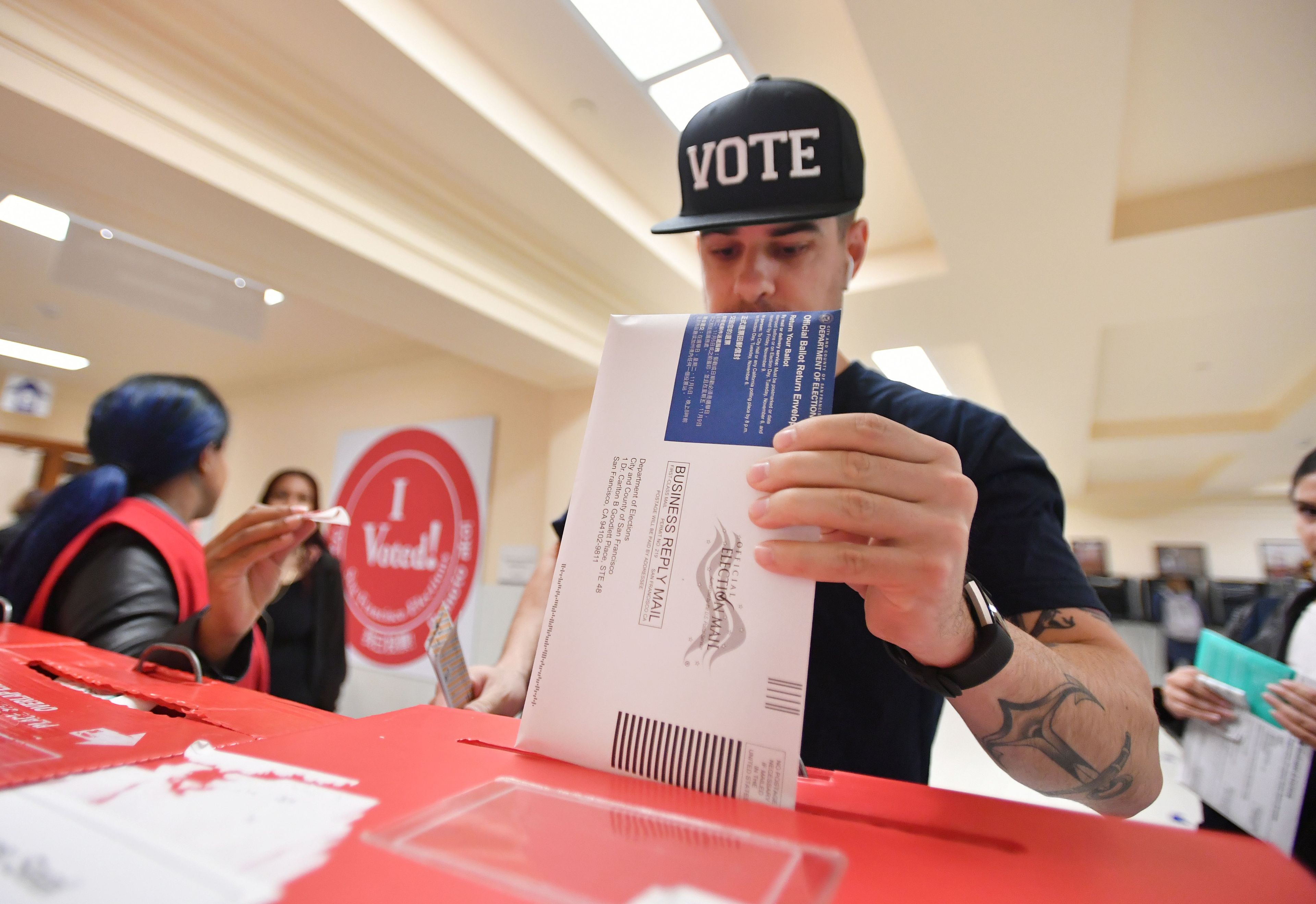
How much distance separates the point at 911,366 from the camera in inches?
148

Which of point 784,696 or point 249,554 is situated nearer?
point 784,696

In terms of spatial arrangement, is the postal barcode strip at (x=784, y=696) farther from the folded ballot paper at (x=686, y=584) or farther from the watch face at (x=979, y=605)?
the watch face at (x=979, y=605)

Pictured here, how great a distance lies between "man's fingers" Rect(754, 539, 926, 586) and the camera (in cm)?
37

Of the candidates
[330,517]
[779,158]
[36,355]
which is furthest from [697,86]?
[36,355]

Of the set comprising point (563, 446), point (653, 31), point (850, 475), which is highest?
point (653, 31)

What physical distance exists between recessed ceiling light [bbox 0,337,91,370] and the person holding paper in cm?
303

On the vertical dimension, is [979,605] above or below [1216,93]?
below

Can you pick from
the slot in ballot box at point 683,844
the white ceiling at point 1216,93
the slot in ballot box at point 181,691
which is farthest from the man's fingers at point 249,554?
the white ceiling at point 1216,93

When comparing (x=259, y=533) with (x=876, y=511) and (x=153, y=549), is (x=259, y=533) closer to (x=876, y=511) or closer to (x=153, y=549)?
(x=153, y=549)

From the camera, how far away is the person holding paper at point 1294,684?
43.4 inches

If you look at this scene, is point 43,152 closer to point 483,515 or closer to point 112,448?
point 112,448

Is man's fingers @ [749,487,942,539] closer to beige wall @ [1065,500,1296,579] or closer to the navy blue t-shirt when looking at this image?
the navy blue t-shirt

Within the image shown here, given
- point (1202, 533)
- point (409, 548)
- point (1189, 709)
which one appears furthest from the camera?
point (1202, 533)

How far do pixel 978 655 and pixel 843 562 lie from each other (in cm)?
18
